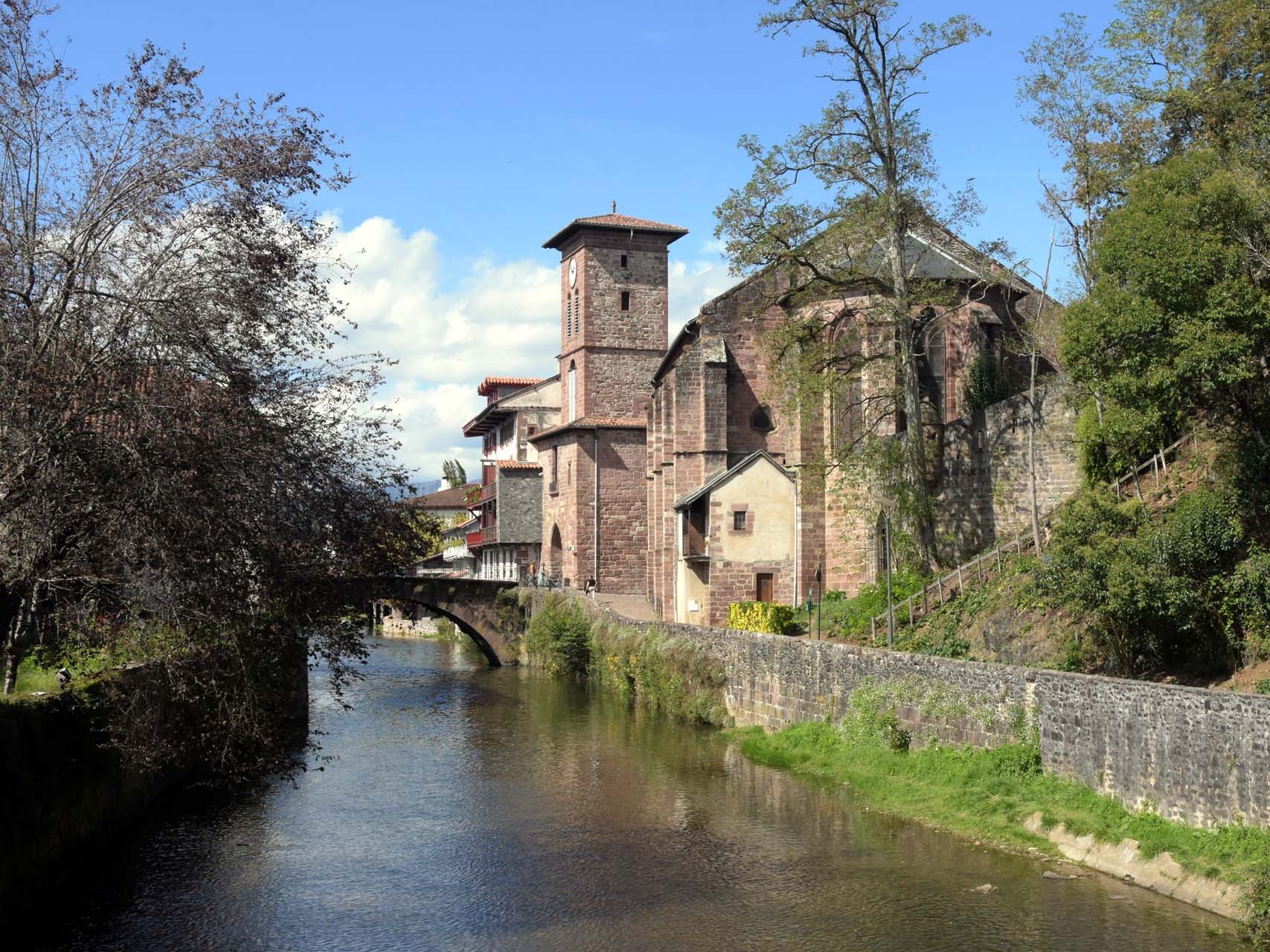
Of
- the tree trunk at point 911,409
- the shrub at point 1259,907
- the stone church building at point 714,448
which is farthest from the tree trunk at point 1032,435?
the shrub at point 1259,907

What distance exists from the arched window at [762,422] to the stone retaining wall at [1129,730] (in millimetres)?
19708

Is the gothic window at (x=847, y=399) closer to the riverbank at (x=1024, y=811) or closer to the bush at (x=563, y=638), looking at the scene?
the bush at (x=563, y=638)

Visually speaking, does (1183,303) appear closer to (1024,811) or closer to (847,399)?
Result: (1024,811)

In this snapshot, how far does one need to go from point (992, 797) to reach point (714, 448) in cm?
2441

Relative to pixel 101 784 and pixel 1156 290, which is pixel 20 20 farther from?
pixel 1156 290

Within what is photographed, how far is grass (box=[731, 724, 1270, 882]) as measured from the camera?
43.4 ft

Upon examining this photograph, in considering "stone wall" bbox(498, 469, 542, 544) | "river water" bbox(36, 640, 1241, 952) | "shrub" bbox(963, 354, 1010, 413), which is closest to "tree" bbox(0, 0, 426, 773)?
"river water" bbox(36, 640, 1241, 952)

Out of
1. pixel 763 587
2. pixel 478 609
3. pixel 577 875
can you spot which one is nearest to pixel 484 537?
pixel 478 609

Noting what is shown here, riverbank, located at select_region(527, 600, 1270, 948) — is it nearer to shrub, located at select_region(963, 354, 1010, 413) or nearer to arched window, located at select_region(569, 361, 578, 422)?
shrub, located at select_region(963, 354, 1010, 413)

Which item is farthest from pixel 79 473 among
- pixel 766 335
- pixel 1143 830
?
pixel 766 335

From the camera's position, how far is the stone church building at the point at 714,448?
30594mm

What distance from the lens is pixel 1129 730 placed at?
1479 cm

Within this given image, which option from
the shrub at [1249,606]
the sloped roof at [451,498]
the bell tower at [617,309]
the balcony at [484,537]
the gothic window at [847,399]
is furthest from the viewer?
the sloped roof at [451,498]

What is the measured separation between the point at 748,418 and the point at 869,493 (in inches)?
332
